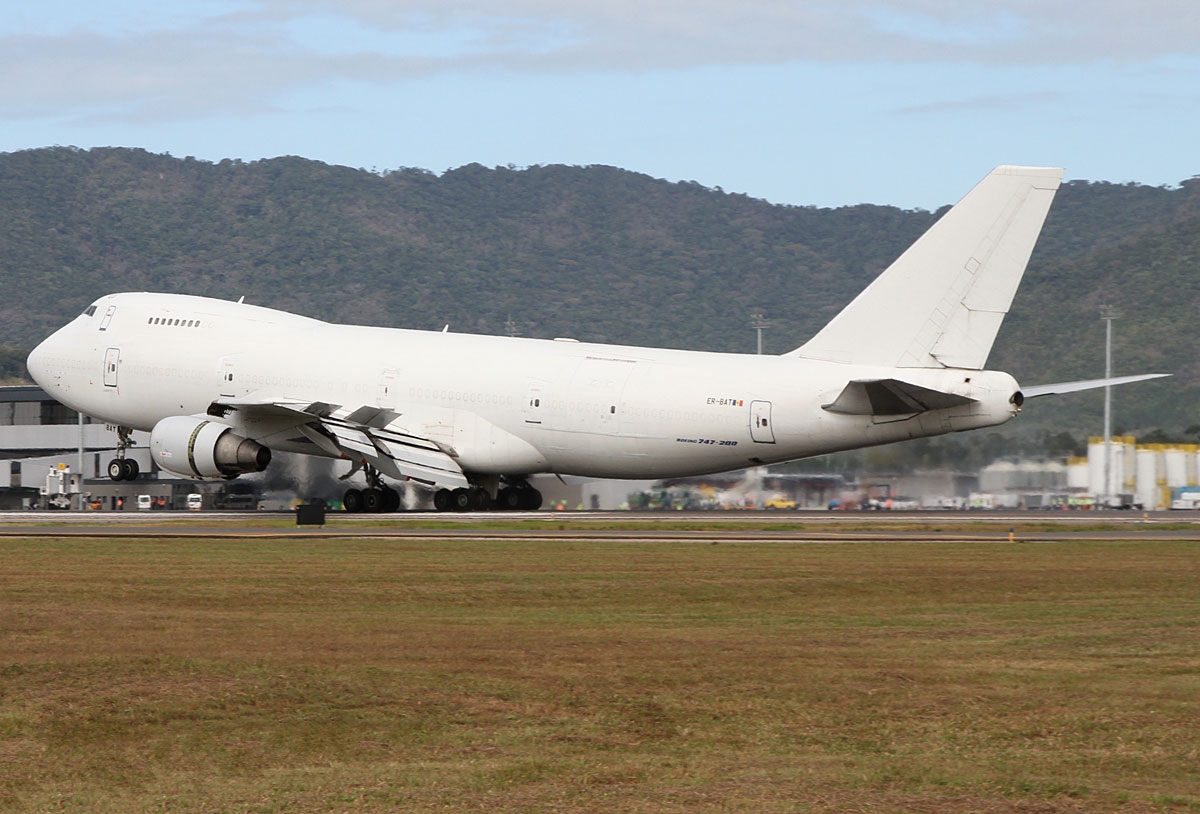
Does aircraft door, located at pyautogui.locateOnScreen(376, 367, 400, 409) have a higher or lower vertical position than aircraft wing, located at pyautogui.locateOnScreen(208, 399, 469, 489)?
higher

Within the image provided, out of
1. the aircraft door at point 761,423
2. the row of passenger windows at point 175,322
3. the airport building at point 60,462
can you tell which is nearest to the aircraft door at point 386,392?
the row of passenger windows at point 175,322

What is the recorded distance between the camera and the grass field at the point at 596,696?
39.0ft

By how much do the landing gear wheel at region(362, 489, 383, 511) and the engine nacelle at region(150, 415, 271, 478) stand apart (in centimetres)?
311

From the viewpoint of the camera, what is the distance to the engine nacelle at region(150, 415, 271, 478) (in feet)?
149

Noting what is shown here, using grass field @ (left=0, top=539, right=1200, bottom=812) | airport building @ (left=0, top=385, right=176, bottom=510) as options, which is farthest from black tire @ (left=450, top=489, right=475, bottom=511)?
airport building @ (left=0, top=385, right=176, bottom=510)

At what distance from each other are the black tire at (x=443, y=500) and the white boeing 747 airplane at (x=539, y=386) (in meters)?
0.05

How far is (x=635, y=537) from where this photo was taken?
35.9 metres

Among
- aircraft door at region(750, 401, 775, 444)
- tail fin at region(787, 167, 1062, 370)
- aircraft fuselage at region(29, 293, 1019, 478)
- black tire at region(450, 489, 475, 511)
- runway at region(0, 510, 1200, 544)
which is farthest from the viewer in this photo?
black tire at region(450, 489, 475, 511)

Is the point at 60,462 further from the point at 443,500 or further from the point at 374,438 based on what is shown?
the point at 374,438

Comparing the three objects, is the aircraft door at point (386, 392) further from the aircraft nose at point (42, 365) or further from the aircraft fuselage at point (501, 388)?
the aircraft nose at point (42, 365)

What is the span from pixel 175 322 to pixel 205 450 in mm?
6048

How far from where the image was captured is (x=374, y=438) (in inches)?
1802

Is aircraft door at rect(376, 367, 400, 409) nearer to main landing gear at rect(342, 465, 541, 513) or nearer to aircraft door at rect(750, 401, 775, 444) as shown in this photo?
main landing gear at rect(342, 465, 541, 513)

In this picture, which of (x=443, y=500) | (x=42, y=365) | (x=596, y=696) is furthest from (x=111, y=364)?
(x=596, y=696)
